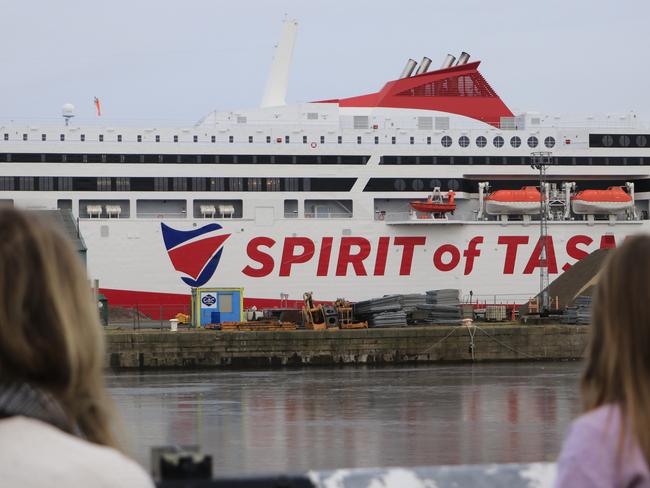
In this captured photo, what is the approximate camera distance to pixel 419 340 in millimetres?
27812

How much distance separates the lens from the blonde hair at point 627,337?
2295mm

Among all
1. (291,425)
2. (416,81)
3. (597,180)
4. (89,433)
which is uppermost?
(416,81)

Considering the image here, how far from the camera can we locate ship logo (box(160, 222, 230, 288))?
122 ft

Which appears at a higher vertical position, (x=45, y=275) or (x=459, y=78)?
(x=459, y=78)

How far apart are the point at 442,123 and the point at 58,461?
1559 inches

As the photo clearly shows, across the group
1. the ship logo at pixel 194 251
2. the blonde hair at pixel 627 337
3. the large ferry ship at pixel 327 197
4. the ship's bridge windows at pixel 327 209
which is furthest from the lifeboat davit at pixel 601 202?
the blonde hair at pixel 627 337

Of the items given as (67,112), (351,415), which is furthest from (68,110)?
(351,415)

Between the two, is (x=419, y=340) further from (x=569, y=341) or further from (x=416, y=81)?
(x=416, y=81)

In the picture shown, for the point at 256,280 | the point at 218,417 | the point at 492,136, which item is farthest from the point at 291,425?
the point at 492,136

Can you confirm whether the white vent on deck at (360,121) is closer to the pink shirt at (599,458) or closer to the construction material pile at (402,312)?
the construction material pile at (402,312)

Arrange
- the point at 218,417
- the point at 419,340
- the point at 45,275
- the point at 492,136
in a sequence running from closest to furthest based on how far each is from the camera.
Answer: the point at 45,275 → the point at 218,417 → the point at 419,340 → the point at 492,136

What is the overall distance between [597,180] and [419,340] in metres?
16.4

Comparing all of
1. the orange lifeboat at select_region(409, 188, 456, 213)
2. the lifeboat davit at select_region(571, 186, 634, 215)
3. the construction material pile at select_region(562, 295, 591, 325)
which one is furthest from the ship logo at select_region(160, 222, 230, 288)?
the lifeboat davit at select_region(571, 186, 634, 215)

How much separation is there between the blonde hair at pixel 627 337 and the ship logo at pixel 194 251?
3508 centimetres
